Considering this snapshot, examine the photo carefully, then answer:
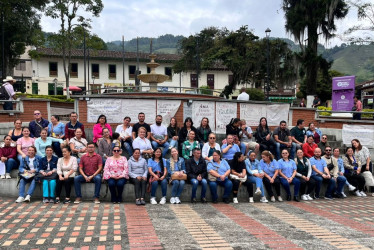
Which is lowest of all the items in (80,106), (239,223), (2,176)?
(239,223)

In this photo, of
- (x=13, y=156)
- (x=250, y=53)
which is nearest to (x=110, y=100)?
(x=13, y=156)

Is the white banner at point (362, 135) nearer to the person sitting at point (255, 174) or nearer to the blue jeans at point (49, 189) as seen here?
the person sitting at point (255, 174)

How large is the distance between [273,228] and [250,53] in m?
26.7

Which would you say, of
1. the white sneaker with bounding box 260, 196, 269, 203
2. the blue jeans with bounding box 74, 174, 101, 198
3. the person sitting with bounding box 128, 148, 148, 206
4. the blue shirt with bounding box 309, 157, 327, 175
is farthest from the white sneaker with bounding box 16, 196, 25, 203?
the blue shirt with bounding box 309, 157, 327, 175

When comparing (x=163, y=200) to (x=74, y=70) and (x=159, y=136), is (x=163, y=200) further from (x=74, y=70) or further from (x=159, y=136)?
(x=74, y=70)

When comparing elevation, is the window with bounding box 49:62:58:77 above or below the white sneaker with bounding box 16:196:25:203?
above

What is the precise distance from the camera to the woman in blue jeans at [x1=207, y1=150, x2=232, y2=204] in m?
7.84

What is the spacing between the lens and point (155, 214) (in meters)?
6.50

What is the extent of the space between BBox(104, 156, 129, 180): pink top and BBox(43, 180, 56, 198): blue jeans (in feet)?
3.88

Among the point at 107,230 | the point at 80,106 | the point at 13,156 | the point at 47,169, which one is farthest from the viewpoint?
the point at 80,106

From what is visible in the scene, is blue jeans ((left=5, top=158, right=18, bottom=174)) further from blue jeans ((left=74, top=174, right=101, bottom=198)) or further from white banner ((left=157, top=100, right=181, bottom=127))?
white banner ((left=157, top=100, right=181, bottom=127))

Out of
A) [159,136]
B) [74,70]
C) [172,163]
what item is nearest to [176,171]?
[172,163]

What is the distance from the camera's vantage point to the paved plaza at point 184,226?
482cm

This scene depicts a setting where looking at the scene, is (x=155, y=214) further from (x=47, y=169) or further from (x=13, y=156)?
(x=13, y=156)
